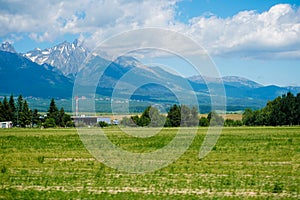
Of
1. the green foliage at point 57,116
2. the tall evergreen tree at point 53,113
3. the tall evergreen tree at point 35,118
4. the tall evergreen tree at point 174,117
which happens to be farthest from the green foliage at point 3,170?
the tall evergreen tree at point 35,118

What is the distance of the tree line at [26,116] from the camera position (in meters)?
122

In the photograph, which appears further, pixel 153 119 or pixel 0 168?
pixel 153 119

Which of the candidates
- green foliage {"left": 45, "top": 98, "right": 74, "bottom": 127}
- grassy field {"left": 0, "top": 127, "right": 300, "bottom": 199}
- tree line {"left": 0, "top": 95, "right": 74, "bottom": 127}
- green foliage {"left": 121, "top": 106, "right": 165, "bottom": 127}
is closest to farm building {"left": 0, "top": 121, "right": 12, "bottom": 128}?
tree line {"left": 0, "top": 95, "right": 74, "bottom": 127}

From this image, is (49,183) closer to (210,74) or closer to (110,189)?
(110,189)

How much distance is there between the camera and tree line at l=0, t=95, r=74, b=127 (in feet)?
401

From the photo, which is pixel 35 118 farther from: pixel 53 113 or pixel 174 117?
pixel 174 117

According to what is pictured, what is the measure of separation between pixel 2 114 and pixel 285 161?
106 meters

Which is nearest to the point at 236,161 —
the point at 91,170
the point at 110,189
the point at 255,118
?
the point at 91,170

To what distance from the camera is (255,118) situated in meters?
127

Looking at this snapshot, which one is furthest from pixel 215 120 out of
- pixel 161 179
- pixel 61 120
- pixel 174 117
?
pixel 161 179

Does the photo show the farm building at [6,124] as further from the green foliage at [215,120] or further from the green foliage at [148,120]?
the green foliage at [215,120]

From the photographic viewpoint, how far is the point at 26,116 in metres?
123

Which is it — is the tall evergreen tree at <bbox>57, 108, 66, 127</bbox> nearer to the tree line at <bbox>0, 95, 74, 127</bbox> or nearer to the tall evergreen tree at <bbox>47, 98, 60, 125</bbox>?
the tree line at <bbox>0, 95, 74, 127</bbox>

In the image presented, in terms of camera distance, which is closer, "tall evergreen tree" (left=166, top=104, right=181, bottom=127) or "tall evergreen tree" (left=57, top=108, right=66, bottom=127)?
"tall evergreen tree" (left=166, top=104, right=181, bottom=127)
